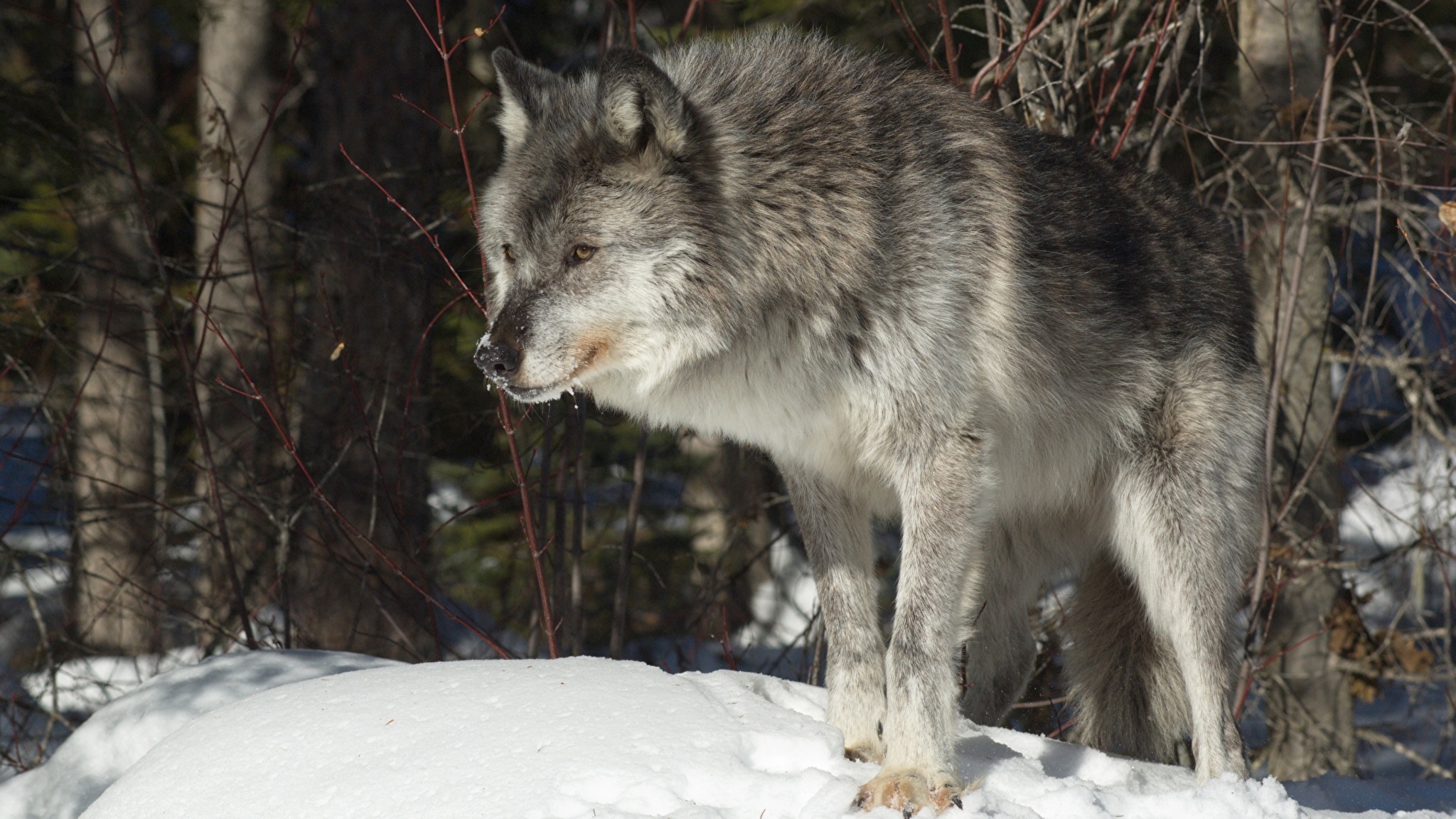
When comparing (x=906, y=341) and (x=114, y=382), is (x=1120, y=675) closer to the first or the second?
(x=906, y=341)

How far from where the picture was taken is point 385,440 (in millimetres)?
6879

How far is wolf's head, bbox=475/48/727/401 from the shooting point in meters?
3.30

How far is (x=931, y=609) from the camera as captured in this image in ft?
11.0

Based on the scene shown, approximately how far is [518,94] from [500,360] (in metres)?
1.04

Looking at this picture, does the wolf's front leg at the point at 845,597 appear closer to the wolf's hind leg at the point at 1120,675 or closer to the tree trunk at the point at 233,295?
the wolf's hind leg at the point at 1120,675

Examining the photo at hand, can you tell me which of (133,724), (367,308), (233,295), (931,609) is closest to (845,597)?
(931,609)

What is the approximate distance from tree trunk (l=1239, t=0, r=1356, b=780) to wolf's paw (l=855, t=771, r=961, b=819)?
3.27m

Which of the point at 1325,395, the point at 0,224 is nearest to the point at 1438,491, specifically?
the point at 1325,395

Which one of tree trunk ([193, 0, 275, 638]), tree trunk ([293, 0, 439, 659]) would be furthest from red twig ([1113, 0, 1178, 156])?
tree trunk ([193, 0, 275, 638])

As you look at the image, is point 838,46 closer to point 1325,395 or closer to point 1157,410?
point 1157,410

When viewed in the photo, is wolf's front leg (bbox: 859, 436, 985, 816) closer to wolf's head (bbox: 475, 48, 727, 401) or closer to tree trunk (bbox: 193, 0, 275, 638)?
wolf's head (bbox: 475, 48, 727, 401)

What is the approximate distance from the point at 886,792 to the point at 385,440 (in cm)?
466

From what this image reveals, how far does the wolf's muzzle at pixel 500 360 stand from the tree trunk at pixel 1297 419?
4.08 m

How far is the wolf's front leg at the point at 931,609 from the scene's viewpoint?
3.15 m
